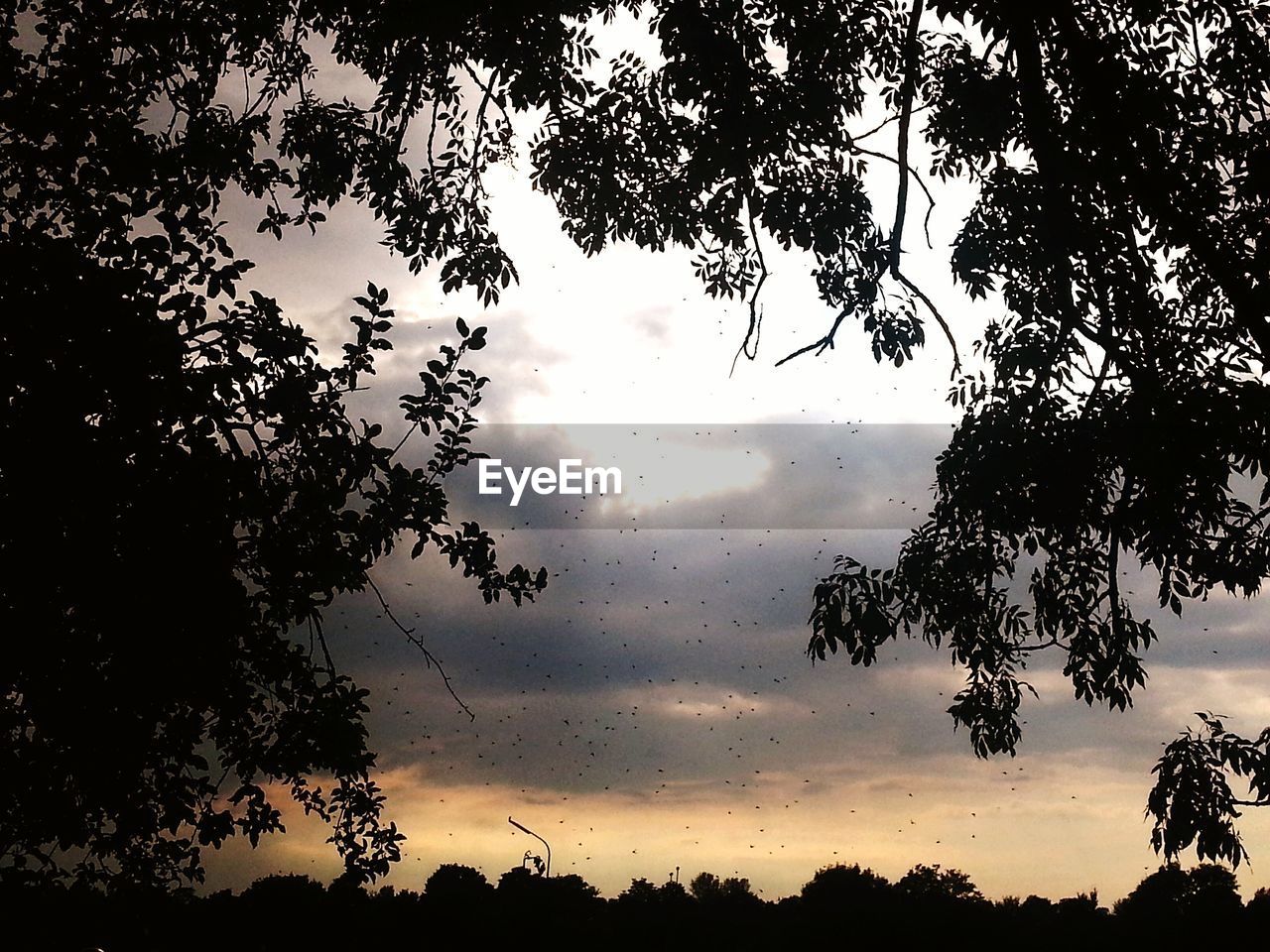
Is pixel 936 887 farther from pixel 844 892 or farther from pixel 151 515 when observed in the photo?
pixel 151 515

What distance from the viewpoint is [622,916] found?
275 inches

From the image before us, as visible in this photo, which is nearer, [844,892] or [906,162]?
[844,892]

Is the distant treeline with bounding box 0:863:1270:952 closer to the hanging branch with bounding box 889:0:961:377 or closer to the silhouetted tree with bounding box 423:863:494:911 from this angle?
the silhouetted tree with bounding box 423:863:494:911

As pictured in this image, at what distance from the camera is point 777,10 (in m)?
8.91

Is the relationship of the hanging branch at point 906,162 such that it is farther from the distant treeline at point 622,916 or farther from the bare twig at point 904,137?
the distant treeline at point 622,916

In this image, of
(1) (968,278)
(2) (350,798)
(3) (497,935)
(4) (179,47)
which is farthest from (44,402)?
(1) (968,278)

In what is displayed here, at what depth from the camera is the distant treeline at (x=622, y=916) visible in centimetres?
653

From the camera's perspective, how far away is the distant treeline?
6.53 metres

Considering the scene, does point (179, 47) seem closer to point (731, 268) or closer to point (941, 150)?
point (731, 268)

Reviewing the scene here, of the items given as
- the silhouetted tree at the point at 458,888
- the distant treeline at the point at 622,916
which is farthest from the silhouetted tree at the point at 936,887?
the silhouetted tree at the point at 458,888

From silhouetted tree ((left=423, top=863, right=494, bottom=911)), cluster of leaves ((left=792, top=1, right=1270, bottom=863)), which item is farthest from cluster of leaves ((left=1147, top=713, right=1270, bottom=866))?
silhouetted tree ((left=423, top=863, right=494, bottom=911))

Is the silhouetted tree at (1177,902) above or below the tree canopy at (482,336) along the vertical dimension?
below

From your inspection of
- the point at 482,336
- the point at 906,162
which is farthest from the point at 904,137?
the point at 482,336

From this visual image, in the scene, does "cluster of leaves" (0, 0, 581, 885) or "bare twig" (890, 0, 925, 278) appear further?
"bare twig" (890, 0, 925, 278)
